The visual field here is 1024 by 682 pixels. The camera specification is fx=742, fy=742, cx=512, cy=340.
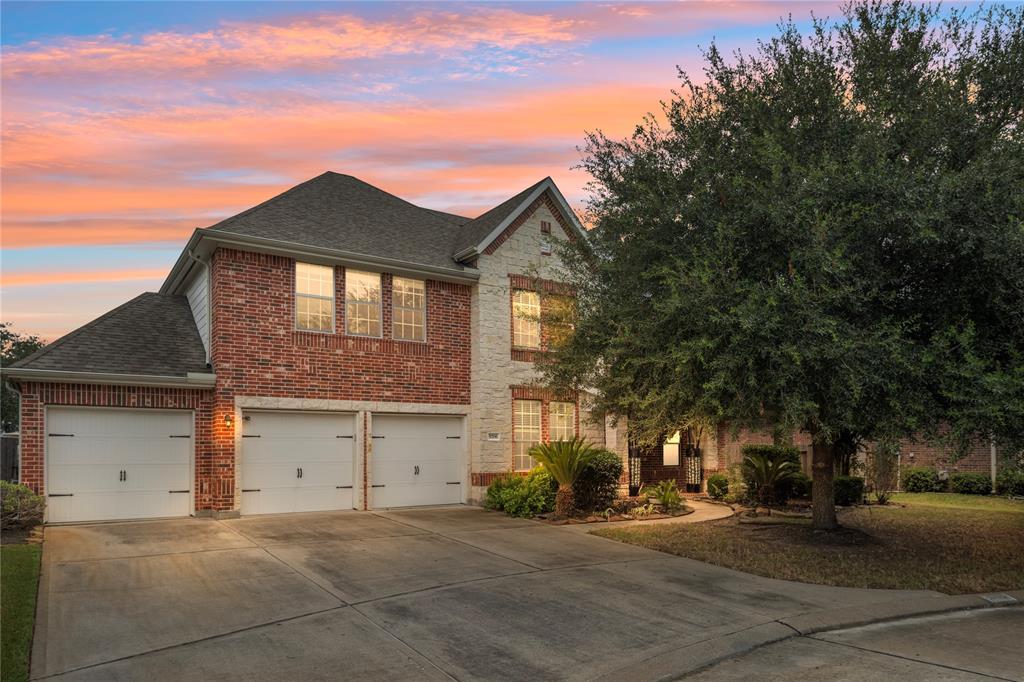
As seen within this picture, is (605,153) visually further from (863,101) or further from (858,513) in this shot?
(858,513)

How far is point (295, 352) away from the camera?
16.2 m

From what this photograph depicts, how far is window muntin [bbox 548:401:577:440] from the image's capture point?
19922 mm

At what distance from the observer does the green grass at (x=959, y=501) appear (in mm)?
20344

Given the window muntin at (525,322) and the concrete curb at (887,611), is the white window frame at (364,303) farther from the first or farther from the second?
the concrete curb at (887,611)

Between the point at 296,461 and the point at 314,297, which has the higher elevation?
the point at 314,297

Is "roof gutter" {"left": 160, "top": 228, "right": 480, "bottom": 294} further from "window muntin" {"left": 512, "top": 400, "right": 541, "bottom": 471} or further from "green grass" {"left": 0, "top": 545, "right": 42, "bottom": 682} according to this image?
"green grass" {"left": 0, "top": 545, "right": 42, "bottom": 682}

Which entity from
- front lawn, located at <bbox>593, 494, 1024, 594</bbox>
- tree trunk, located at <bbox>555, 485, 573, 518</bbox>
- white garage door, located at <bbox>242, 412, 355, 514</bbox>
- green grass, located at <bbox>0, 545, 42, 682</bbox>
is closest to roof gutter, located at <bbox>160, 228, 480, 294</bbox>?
white garage door, located at <bbox>242, 412, 355, 514</bbox>

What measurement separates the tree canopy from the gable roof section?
6.09 metres

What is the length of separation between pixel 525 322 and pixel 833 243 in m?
10.4

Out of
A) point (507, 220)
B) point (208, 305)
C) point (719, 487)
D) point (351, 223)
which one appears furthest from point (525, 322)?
point (208, 305)

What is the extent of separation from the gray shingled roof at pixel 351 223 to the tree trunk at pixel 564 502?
6198mm

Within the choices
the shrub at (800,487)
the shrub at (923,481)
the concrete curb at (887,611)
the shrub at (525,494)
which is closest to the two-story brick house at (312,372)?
the shrub at (525,494)

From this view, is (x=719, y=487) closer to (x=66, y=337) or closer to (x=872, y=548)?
(x=872, y=548)

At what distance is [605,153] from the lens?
1364 centimetres
